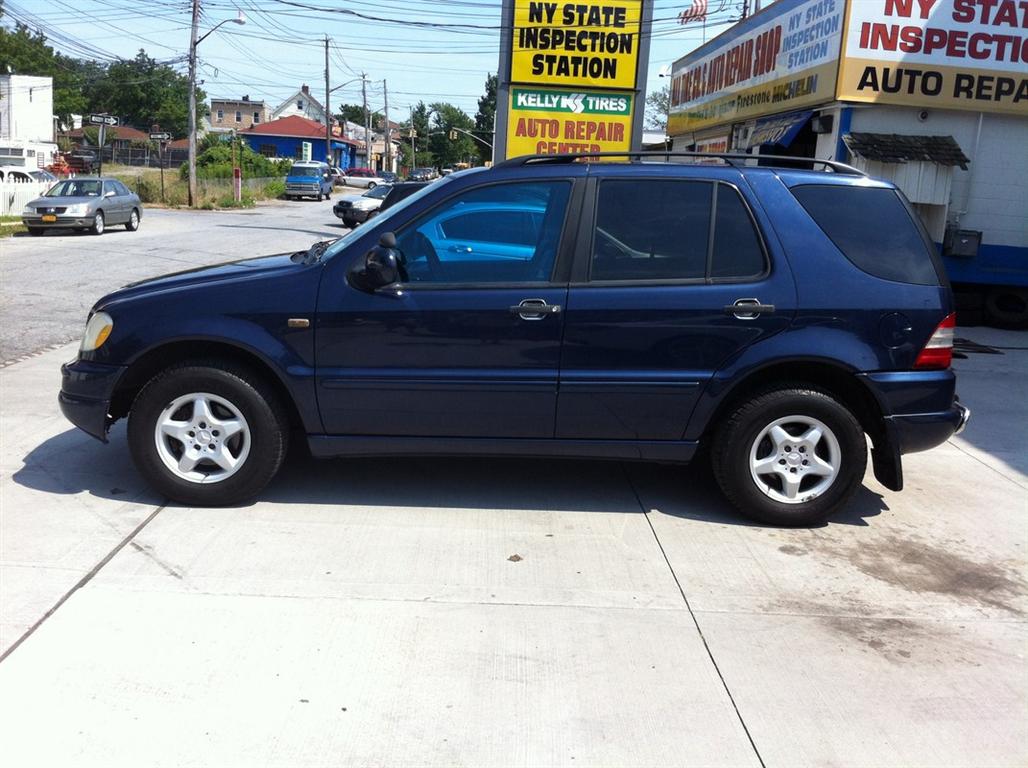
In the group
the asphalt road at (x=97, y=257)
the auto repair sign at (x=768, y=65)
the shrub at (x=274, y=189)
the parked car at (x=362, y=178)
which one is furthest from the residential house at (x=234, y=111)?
the auto repair sign at (x=768, y=65)

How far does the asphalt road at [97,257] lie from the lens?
11.3m

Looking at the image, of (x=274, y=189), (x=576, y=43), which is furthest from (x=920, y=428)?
(x=274, y=189)

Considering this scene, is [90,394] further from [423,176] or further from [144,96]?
[144,96]

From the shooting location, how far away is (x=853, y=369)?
17.2 ft

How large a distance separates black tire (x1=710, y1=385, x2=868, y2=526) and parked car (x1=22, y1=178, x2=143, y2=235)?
73.2 feet

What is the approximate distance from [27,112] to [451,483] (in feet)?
224

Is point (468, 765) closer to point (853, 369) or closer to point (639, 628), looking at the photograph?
point (639, 628)

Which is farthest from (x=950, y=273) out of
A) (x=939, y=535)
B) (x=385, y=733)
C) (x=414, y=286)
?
(x=385, y=733)

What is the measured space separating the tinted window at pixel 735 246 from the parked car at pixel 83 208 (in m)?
22.1

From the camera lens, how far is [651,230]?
5.34 meters

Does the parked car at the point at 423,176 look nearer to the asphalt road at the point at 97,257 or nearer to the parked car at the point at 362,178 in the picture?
the parked car at the point at 362,178

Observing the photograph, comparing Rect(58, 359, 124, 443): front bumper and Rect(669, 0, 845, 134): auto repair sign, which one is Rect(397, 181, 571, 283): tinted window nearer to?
Rect(58, 359, 124, 443): front bumper

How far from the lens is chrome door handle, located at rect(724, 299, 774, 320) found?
5.20 metres

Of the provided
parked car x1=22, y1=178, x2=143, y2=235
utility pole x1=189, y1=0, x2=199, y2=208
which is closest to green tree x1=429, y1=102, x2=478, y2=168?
utility pole x1=189, y1=0, x2=199, y2=208
